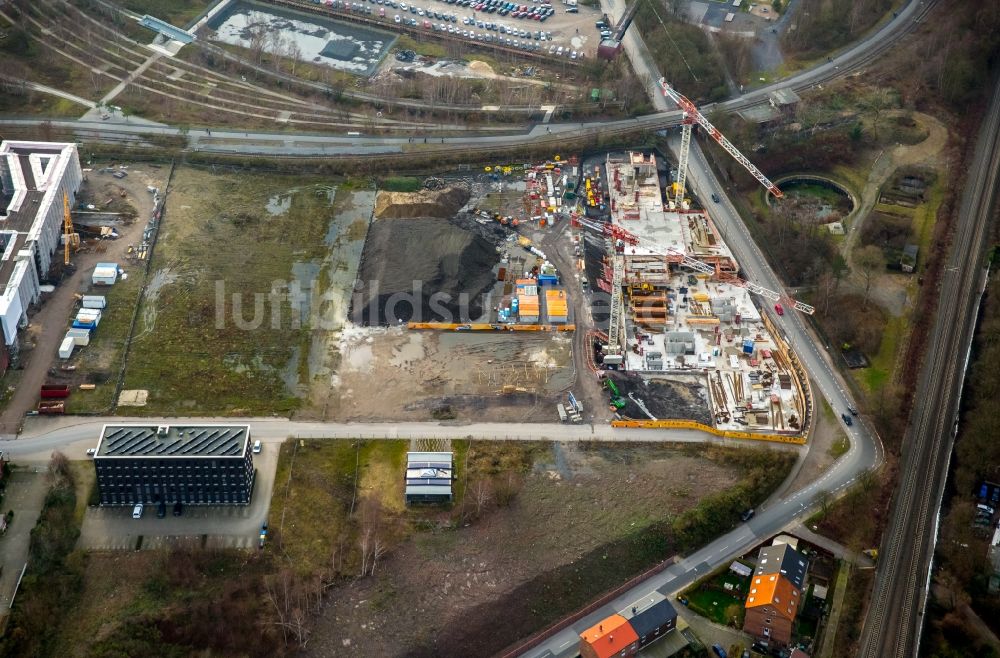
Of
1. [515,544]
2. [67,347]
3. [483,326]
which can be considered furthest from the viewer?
[483,326]

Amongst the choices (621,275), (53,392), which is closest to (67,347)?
(53,392)

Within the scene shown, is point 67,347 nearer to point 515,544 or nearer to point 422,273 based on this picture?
point 422,273

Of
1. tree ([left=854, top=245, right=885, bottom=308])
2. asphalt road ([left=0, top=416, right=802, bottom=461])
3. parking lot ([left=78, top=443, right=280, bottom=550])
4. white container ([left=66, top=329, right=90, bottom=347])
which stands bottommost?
parking lot ([left=78, top=443, right=280, bottom=550])

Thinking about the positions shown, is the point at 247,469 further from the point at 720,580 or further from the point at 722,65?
the point at 722,65

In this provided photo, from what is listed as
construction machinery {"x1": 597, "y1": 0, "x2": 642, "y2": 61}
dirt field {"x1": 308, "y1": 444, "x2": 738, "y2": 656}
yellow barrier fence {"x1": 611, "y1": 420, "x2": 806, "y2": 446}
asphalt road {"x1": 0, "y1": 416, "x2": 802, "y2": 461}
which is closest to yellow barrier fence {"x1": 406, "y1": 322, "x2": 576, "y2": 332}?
asphalt road {"x1": 0, "y1": 416, "x2": 802, "y2": 461}

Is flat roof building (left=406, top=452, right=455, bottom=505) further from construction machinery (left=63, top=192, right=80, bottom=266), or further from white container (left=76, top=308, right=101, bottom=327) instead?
construction machinery (left=63, top=192, right=80, bottom=266)
